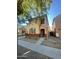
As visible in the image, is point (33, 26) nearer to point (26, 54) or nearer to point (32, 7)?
point (32, 7)

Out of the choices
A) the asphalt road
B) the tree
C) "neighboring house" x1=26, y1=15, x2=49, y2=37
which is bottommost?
the asphalt road

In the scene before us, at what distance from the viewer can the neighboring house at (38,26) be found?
1.89 m

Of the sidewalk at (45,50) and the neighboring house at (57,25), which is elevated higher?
the neighboring house at (57,25)

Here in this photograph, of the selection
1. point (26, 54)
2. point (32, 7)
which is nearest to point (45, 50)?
point (26, 54)

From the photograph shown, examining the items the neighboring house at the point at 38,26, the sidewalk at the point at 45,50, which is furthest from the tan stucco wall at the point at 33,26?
the sidewalk at the point at 45,50

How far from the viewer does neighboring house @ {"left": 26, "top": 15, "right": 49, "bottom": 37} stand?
1.89m

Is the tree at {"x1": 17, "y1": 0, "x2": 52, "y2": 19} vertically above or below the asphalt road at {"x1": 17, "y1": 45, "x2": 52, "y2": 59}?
above

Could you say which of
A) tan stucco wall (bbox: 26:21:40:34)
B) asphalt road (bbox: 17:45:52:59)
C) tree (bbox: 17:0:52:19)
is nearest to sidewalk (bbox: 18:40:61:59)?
asphalt road (bbox: 17:45:52:59)

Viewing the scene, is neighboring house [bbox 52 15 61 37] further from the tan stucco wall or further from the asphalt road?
the asphalt road

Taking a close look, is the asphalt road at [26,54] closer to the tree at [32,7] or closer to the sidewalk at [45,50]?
the sidewalk at [45,50]

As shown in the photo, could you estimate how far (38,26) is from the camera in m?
1.91
